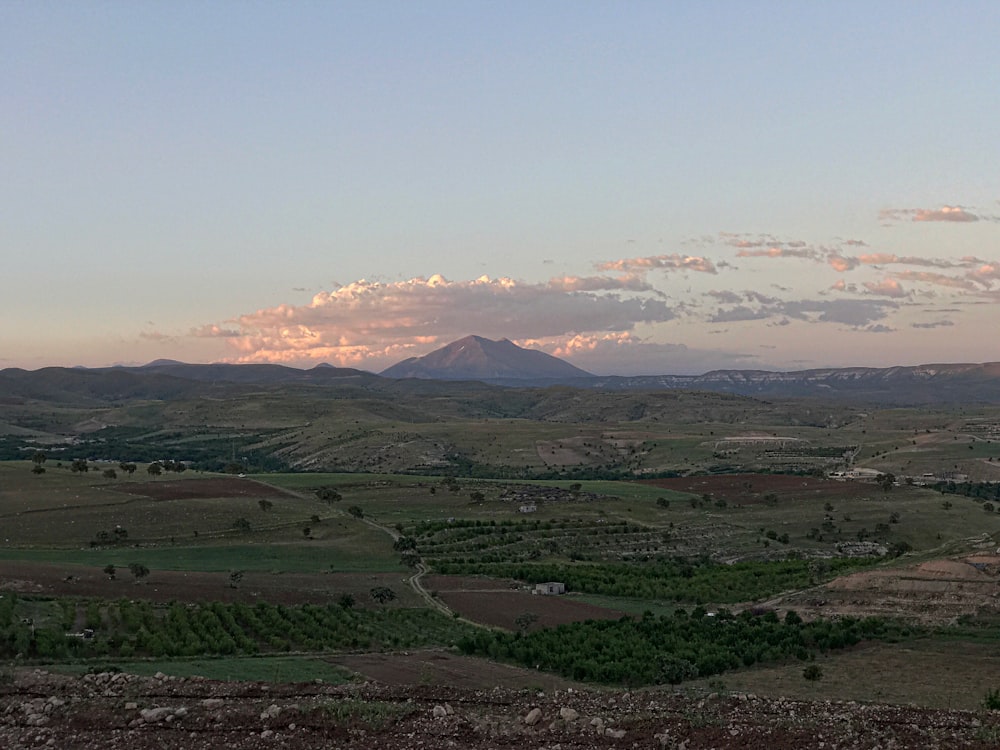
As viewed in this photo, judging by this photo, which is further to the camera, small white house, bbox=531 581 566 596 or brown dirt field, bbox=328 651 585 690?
small white house, bbox=531 581 566 596

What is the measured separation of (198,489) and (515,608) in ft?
198

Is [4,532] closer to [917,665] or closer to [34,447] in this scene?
[917,665]

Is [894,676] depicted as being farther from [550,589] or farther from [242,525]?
[242,525]

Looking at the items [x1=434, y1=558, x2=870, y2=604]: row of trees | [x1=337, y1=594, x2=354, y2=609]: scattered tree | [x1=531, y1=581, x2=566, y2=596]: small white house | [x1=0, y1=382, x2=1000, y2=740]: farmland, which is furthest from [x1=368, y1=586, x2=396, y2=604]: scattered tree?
[x1=434, y1=558, x2=870, y2=604]: row of trees

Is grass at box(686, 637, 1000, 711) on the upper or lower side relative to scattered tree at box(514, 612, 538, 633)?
upper

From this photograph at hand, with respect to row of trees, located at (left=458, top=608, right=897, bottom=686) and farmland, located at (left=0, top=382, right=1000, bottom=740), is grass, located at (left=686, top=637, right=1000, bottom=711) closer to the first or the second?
farmland, located at (left=0, top=382, right=1000, bottom=740)

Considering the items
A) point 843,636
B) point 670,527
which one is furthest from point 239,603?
point 670,527

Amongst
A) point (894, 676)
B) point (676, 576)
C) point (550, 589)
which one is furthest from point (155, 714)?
point (676, 576)

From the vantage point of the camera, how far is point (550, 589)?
6525 cm

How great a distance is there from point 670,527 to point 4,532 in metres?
65.4

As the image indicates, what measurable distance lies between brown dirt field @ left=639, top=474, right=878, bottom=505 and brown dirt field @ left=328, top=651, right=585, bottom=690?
78.1 metres

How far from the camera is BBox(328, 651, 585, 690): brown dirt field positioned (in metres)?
34.1

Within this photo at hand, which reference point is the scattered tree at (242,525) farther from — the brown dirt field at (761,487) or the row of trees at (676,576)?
the brown dirt field at (761,487)

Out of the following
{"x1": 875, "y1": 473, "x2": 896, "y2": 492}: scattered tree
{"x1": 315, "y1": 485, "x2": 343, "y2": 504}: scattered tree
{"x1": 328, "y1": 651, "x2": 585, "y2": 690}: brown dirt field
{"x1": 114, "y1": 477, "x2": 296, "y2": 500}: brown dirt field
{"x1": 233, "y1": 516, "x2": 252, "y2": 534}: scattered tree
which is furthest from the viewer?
{"x1": 875, "y1": 473, "x2": 896, "y2": 492}: scattered tree
